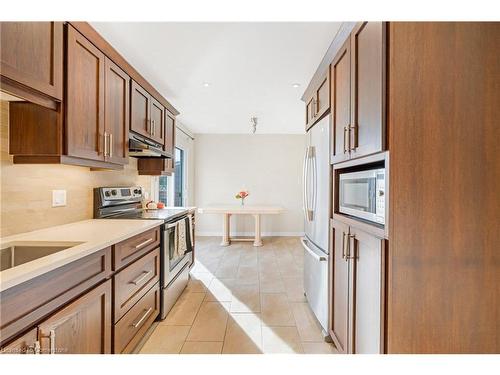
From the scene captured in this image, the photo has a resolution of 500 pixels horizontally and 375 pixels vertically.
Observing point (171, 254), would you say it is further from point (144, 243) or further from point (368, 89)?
point (368, 89)

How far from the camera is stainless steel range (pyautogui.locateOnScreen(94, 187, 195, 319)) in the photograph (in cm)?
226

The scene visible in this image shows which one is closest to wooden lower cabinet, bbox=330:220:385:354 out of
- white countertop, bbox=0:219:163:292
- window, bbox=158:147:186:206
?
white countertop, bbox=0:219:163:292

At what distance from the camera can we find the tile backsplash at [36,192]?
1.42 metres

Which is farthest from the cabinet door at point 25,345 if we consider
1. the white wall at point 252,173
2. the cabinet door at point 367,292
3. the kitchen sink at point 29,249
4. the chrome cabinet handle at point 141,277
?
the white wall at point 252,173

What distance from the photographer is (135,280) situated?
5.83ft

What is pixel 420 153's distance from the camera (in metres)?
1.03

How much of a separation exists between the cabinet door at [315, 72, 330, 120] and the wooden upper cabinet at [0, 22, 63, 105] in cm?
179

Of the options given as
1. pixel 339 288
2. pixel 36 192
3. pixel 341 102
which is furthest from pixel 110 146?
pixel 339 288

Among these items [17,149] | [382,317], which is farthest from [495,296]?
[17,149]

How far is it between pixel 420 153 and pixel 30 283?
1673 millimetres

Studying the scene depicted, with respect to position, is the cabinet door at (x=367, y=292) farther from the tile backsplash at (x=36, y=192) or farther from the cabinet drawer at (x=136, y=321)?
the tile backsplash at (x=36, y=192)

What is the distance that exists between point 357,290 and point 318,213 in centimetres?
80
